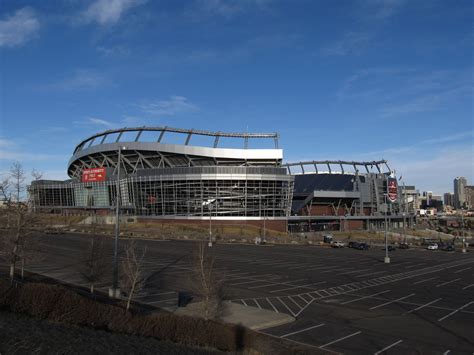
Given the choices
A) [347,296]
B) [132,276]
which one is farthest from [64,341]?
[347,296]

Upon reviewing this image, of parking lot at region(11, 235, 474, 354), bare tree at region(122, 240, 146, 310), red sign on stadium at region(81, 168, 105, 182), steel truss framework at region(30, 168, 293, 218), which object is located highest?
red sign on stadium at region(81, 168, 105, 182)

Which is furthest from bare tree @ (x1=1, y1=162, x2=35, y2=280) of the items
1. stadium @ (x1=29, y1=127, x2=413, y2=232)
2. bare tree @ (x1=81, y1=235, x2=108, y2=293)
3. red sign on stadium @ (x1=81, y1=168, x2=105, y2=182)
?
red sign on stadium @ (x1=81, y1=168, x2=105, y2=182)

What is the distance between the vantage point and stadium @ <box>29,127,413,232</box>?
98938 millimetres

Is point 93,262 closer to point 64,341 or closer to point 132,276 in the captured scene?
point 132,276

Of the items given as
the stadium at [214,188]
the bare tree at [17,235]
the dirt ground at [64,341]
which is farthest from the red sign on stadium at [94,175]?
the dirt ground at [64,341]

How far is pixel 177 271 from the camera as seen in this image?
117 feet

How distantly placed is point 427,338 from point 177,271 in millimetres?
22667

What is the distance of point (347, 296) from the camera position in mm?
26172

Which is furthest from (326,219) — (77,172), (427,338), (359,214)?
(427,338)

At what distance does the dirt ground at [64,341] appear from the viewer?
9.10 m

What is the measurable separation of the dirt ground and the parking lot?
7.52m

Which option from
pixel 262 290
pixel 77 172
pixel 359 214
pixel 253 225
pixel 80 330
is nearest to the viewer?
pixel 80 330

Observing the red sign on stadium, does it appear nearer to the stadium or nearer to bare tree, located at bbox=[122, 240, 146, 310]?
the stadium

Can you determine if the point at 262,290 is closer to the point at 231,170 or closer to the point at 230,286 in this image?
the point at 230,286
